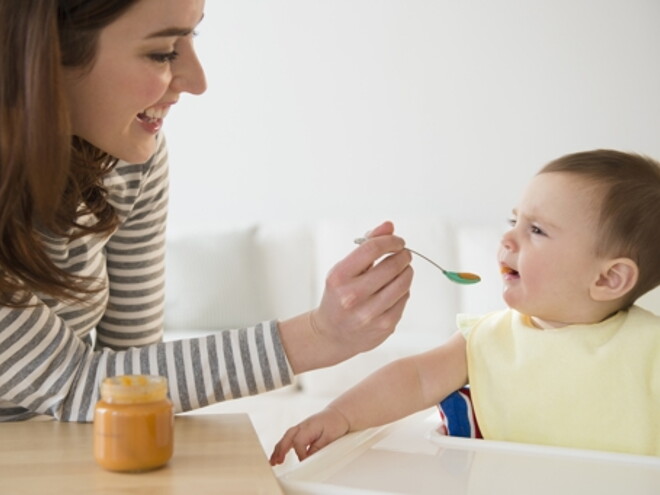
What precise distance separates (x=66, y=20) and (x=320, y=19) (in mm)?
3347

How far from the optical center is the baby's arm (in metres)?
1.20

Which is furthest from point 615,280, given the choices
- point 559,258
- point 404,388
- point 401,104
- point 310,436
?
point 401,104

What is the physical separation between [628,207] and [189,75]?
2.12 ft

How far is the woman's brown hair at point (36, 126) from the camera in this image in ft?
3.38

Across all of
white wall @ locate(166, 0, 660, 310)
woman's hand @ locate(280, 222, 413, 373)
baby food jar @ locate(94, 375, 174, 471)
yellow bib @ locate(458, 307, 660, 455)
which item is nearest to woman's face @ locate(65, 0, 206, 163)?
woman's hand @ locate(280, 222, 413, 373)

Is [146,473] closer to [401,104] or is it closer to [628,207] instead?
[628,207]

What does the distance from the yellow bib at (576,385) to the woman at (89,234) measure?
7.4 inches

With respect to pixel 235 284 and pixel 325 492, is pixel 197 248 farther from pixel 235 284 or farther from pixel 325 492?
pixel 325 492

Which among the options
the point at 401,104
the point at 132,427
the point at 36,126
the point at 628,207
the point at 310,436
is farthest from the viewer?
the point at 401,104

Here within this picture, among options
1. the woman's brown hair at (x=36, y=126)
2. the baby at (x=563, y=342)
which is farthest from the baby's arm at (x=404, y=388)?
the woman's brown hair at (x=36, y=126)

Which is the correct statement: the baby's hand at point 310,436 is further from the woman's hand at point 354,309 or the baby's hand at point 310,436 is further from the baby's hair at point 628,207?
the baby's hair at point 628,207

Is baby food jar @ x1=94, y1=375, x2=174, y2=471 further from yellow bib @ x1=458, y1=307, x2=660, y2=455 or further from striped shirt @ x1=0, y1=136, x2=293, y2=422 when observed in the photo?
yellow bib @ x1=458, y1=307, x2=660, y2=455

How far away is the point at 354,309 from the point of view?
1.10 metres

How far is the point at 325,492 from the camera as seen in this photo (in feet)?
2.82
